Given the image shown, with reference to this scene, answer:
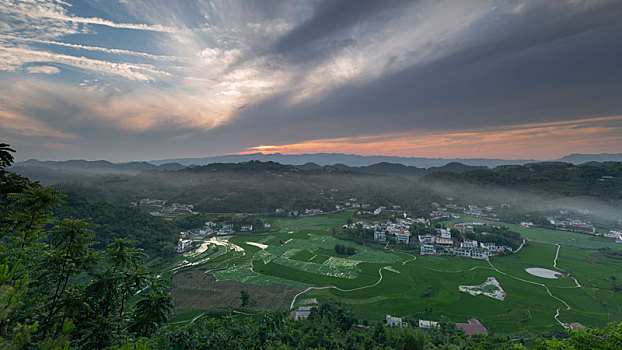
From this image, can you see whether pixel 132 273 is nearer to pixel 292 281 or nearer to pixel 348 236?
pixel 292 281

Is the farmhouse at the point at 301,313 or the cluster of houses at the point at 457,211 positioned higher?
the farmhouse at the point at 301,313

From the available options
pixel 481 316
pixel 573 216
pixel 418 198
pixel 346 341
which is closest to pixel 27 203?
pixel 346 341

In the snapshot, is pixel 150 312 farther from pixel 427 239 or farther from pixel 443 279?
pixel 427 239

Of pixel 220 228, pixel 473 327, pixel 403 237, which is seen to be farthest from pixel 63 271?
pixel 220 228

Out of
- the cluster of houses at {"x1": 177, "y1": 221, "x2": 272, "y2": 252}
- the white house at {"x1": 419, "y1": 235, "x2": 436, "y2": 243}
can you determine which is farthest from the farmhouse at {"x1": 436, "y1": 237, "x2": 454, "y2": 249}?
the cluster of houses at {"x1": 177, "y1": 221, "x2": 272, "y2": 252}

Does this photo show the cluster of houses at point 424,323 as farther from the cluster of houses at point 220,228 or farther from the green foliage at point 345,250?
the cluster of houses at point 220,228

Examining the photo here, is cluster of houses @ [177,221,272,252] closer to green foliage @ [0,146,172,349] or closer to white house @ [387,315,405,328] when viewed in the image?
white house @ [387,315,405,328]

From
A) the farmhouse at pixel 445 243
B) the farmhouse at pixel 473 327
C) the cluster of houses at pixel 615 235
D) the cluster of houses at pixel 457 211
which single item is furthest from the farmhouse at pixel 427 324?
the cluster of houses at pixel 457 211

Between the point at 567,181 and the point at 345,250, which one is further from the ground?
the point at 567,181
